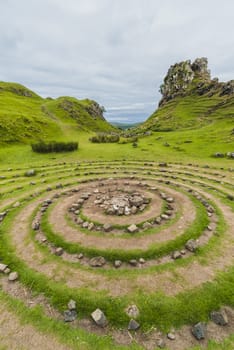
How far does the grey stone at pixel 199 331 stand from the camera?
282 inches

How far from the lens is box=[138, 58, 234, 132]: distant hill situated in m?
92.4

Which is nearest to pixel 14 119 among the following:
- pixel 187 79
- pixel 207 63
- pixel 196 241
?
pixel 196 241

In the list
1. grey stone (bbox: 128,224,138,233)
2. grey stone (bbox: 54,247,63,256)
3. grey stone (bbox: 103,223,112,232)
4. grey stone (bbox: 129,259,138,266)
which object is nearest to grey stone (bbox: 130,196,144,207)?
grey stone (bbox: 128,224,138,233)

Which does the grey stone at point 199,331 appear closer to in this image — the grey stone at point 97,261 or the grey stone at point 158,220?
the grey stone at point 97,261

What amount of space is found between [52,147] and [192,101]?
11219 centimetres

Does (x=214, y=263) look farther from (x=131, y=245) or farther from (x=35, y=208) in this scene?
(x=35, y=208)

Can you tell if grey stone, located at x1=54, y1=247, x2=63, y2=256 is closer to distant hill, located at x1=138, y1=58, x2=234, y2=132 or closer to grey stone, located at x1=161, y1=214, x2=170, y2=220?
grey stone, located at x1=161, y1=214, x2=170, y2=220

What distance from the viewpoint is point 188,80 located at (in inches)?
5984

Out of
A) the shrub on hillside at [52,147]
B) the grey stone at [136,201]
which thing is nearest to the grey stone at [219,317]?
the grey stone at [136,201]

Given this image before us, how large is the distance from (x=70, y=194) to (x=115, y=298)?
13.5 m

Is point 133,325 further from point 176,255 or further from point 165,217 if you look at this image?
point 165,217

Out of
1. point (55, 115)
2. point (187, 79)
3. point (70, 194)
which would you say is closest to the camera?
point (70, 194)

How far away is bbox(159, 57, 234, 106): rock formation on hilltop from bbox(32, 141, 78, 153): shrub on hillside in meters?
117

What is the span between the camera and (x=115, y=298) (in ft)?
28.3
